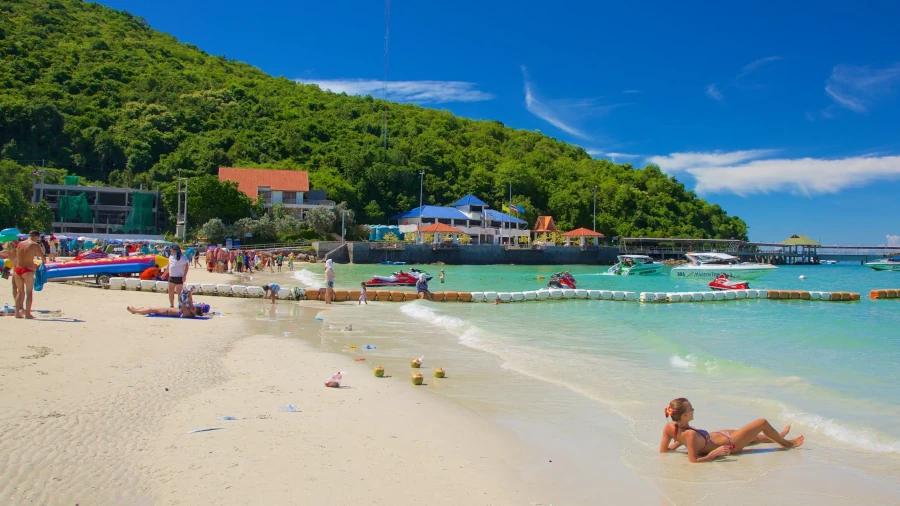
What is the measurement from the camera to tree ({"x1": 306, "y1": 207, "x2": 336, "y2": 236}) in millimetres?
63875

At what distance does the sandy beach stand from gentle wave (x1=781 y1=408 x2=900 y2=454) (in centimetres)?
363

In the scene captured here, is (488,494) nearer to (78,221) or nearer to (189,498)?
(189,498)

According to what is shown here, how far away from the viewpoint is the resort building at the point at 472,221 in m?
77.5

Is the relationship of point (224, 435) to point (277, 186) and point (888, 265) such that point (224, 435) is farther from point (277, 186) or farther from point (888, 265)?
point (888, 265)

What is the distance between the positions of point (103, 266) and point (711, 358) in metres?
18.0

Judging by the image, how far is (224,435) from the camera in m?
5.54

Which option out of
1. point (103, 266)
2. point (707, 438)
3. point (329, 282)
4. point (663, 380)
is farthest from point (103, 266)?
point (707, 438)

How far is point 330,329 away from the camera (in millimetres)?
14227

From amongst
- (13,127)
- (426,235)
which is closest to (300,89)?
(13,127)

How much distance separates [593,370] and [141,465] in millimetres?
7307

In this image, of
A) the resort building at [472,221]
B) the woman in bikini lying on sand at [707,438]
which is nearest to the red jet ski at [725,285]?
the woman in bikini lying on sand at [707,438]

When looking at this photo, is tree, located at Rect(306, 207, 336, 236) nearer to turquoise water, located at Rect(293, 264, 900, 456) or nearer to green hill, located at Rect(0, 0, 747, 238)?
green hill, located at Rect(0, 0, 747, 238)

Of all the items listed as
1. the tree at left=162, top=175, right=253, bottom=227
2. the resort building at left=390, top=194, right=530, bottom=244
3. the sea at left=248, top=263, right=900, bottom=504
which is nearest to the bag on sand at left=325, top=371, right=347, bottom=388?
the sea at left=248, top=263, right=900, bottom=504

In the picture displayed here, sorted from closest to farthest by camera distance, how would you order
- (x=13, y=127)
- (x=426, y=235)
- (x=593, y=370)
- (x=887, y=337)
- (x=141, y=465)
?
(x=141, y=465) < (x=593, y=370) < (x=887, y=337) < (x=426, y=235) < (x=13, y=127)
